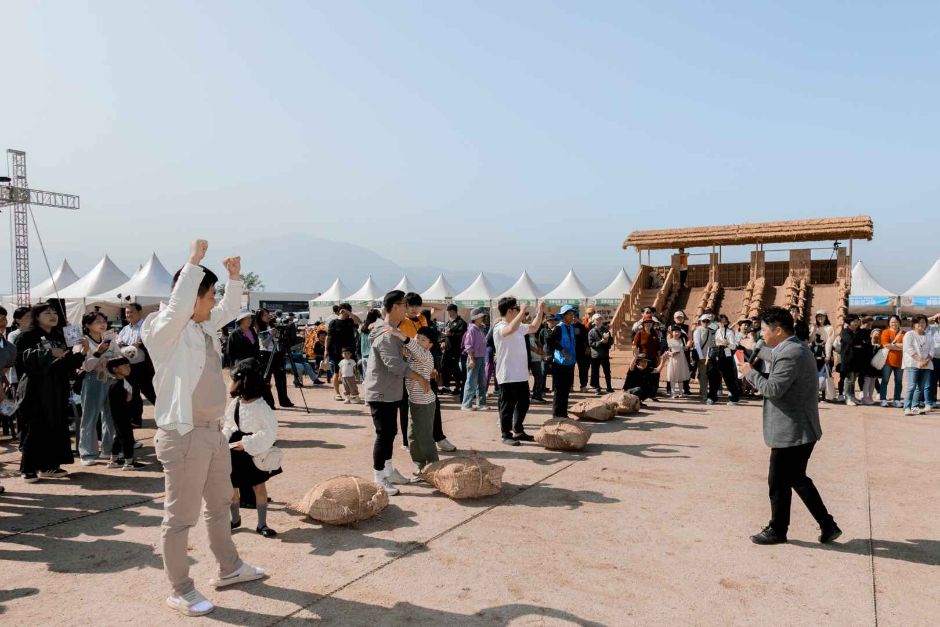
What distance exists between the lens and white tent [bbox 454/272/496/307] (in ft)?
116

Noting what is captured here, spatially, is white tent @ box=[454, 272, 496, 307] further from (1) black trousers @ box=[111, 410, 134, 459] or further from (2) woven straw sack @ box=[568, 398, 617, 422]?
(1) black trousers @ box=[111, 410, 134, 459]

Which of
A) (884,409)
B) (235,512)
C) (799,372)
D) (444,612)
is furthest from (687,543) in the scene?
(884,409)

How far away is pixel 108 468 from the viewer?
6.10 m

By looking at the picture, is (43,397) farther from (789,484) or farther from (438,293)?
(438,293)

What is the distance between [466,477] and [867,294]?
95.8ft

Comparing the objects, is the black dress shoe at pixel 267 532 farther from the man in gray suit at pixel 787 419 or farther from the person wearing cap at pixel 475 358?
the person wearing cap at pixel 475 358

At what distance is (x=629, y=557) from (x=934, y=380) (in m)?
9.24

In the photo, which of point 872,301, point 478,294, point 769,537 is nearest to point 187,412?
point 769,537

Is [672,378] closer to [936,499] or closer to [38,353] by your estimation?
[936,499]

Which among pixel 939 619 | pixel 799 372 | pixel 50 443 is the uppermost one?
pixel 799 372

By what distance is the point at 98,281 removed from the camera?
2970 centimetres

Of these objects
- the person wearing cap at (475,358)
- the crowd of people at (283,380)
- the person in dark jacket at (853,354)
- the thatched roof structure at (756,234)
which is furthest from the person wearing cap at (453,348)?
the thatched roof structure at (756,234)

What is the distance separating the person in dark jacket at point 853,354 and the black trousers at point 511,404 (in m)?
6.82

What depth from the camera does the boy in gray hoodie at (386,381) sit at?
5.17 metres
